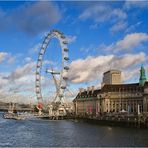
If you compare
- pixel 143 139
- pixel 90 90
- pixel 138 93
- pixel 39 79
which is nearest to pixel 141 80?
pixel 138 93

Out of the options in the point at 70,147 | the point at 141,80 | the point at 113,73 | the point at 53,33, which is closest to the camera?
the point at 70,147

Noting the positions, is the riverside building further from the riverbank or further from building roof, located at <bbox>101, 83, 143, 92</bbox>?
the riverbank

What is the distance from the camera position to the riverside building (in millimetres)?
133500

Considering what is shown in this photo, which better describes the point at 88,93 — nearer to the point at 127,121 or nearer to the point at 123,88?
the point at 123,88

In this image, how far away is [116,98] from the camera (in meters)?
145

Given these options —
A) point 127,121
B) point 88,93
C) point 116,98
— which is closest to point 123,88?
point 116,98

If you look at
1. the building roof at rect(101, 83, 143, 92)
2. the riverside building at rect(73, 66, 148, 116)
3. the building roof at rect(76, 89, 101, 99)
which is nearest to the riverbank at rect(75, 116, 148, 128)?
the riverside building at rect(73, 66, 148, 116)

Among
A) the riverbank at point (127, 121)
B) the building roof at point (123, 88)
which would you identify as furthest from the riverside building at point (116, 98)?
the riverbank at point (127, 121)

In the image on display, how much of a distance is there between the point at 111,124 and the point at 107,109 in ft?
165

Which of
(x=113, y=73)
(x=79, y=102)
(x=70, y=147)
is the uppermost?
(x=113, y=73)

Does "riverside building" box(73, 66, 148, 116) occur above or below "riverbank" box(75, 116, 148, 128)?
above

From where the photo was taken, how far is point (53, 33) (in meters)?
119

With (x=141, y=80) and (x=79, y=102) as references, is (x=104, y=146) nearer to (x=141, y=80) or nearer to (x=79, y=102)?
(x=141, y=80)

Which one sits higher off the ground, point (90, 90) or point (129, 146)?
point (90, 90)
